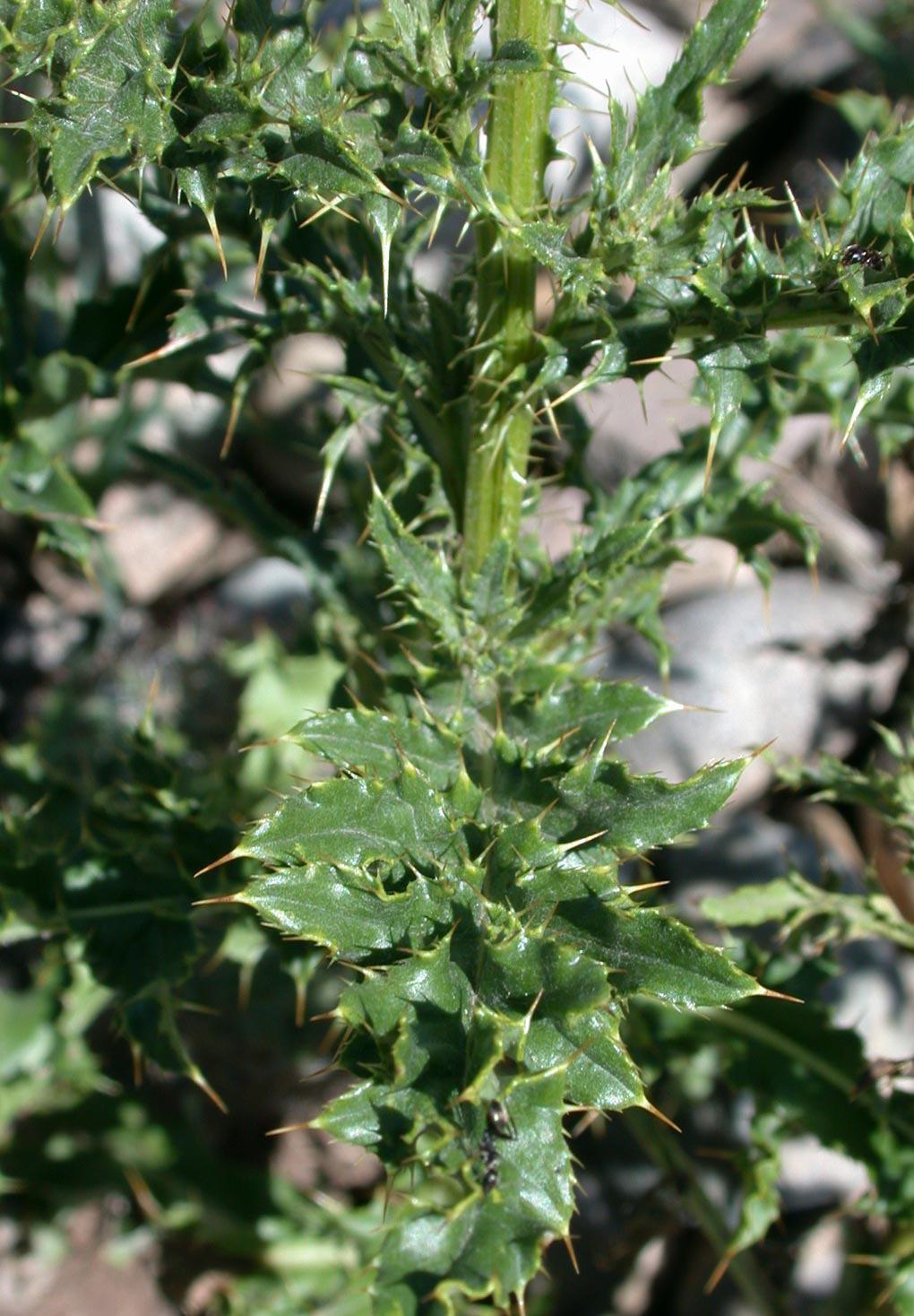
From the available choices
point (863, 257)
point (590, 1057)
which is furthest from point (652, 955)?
point (863, 257)

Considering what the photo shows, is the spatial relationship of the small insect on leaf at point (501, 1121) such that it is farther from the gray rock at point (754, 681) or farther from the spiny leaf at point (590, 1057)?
the gray rock at point (754, 681)

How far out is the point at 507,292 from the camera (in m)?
2.11

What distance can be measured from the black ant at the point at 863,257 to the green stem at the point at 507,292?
0.50 meters

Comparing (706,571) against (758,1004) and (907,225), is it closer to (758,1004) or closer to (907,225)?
(758,1004)

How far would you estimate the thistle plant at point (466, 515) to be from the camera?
168 cm

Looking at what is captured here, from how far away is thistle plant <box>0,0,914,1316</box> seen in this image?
5.50 feet

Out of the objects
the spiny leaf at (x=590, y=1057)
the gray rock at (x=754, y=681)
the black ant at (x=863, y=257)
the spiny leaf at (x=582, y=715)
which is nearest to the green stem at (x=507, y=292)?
the spiny leaf at (x=582, y=715)

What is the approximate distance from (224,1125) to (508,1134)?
7.97 ft

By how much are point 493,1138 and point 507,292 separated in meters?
1.39

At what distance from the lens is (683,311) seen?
6.57 ft

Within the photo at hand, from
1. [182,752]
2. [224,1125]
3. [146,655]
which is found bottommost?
[224,1125]

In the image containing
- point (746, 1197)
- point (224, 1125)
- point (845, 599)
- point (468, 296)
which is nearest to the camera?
point (468, 296)

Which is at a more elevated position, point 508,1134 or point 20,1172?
point 508,1134

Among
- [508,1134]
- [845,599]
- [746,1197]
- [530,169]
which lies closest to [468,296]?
[530,169]
